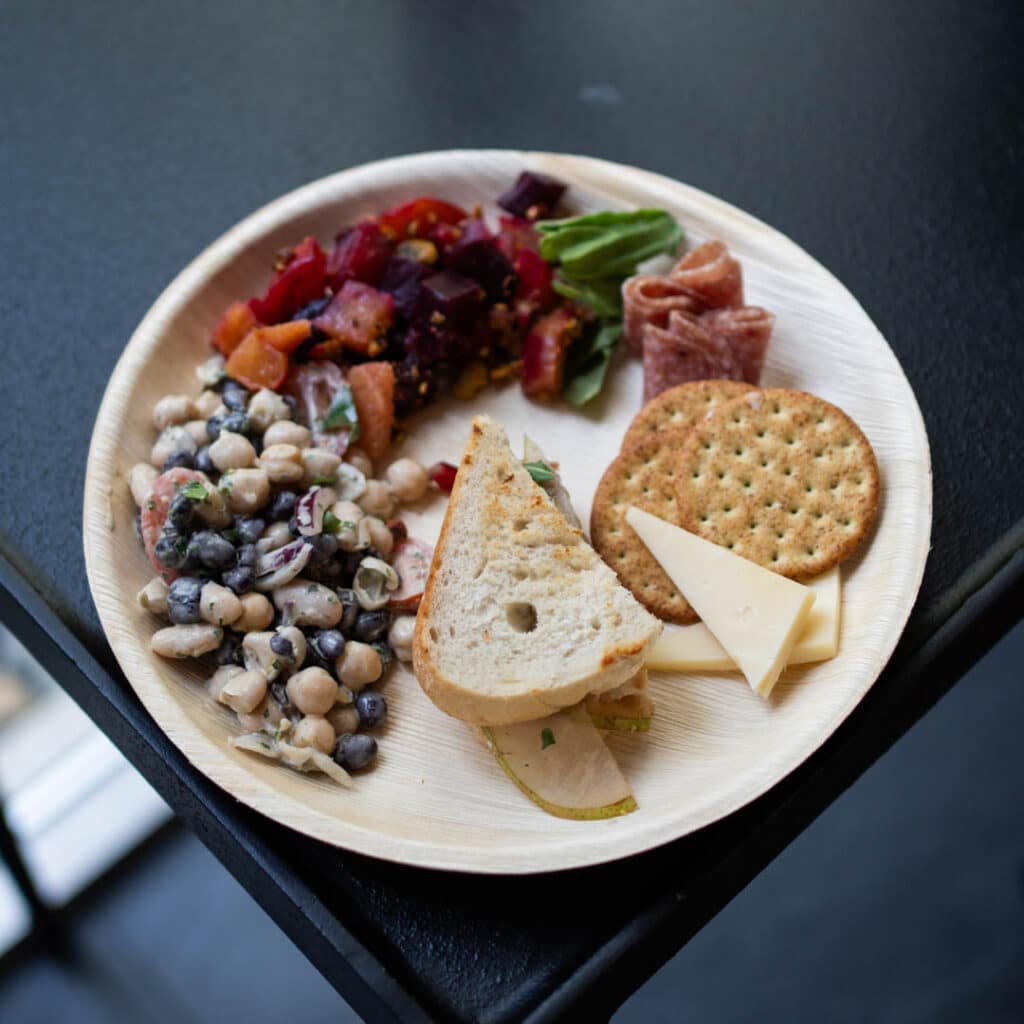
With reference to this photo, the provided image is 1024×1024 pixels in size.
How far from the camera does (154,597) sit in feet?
5.88

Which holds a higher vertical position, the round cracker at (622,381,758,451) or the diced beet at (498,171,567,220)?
the diced beet at (498,171,567,220)

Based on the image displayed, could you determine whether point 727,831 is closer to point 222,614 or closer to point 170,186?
point 222,614

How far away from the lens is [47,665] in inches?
76.9

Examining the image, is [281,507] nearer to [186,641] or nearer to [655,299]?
[186,641]

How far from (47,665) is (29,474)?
1.18 feet

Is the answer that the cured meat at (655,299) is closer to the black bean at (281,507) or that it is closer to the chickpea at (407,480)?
the chickpea at (407,480)

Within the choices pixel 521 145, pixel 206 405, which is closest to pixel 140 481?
pixel 206 405

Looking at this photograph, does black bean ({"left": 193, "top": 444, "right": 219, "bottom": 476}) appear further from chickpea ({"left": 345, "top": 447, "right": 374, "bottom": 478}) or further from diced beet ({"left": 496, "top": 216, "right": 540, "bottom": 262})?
diced beet ({"left": 496, "top": 216, "right": 540, "bottom": 262})

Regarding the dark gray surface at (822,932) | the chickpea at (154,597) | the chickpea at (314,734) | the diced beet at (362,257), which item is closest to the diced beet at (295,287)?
the diced beet at (362,257)

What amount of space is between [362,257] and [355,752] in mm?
870

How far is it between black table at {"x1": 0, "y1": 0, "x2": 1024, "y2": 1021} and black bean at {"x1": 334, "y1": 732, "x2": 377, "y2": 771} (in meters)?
0.13

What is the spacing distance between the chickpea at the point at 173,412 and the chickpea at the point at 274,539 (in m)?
0.29

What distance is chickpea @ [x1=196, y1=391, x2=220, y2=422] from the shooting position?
2.01 meters

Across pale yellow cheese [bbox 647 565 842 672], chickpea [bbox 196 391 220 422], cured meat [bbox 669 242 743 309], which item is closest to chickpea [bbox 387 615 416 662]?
pale yellow cheese [bbox 647 565 842 672]
